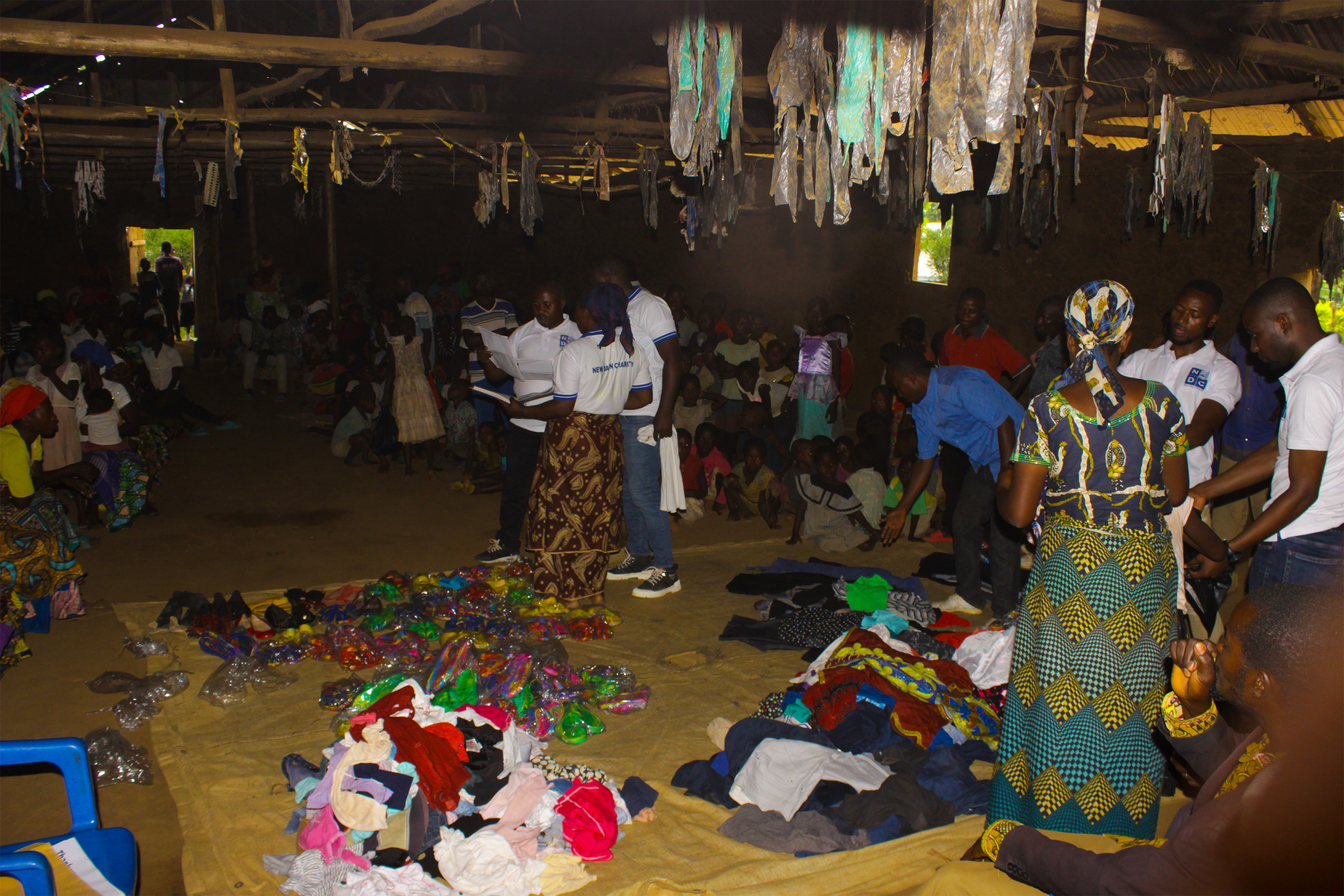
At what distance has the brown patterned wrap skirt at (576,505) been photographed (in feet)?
15.5

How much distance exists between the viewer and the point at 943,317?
9.43 m

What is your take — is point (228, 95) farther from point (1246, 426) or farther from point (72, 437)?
point (1246, 426)

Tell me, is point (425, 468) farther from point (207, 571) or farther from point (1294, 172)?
point (1294, 172)

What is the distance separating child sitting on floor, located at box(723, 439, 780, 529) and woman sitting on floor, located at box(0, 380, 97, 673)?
4184 millimetres

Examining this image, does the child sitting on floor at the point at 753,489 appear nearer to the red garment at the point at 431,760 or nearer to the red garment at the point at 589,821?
the red garment at the point at 589,821

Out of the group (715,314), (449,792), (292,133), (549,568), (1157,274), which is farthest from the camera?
(715,314)

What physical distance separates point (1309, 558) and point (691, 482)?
14.5ft

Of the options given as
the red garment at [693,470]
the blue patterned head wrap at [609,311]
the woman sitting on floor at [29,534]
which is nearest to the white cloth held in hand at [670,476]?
the blue patterned head wrap at [609,311]

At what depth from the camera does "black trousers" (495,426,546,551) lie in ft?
17.4

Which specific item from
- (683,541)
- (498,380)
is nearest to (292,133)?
(498,380)

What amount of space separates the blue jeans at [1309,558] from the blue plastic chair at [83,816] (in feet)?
11.6

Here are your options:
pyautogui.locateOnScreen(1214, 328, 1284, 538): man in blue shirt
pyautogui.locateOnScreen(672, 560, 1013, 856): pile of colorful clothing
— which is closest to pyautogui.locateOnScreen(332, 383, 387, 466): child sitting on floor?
pyautogui.locateOnScreen(672, 560, 1013, 856): pile of colorful clothing

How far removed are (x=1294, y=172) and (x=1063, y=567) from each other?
17.6 ft

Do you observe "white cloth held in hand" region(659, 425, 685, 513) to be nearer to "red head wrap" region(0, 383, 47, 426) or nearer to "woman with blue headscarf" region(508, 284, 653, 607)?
"woman with blue headscarf" region(508, 284, 653, 607)
